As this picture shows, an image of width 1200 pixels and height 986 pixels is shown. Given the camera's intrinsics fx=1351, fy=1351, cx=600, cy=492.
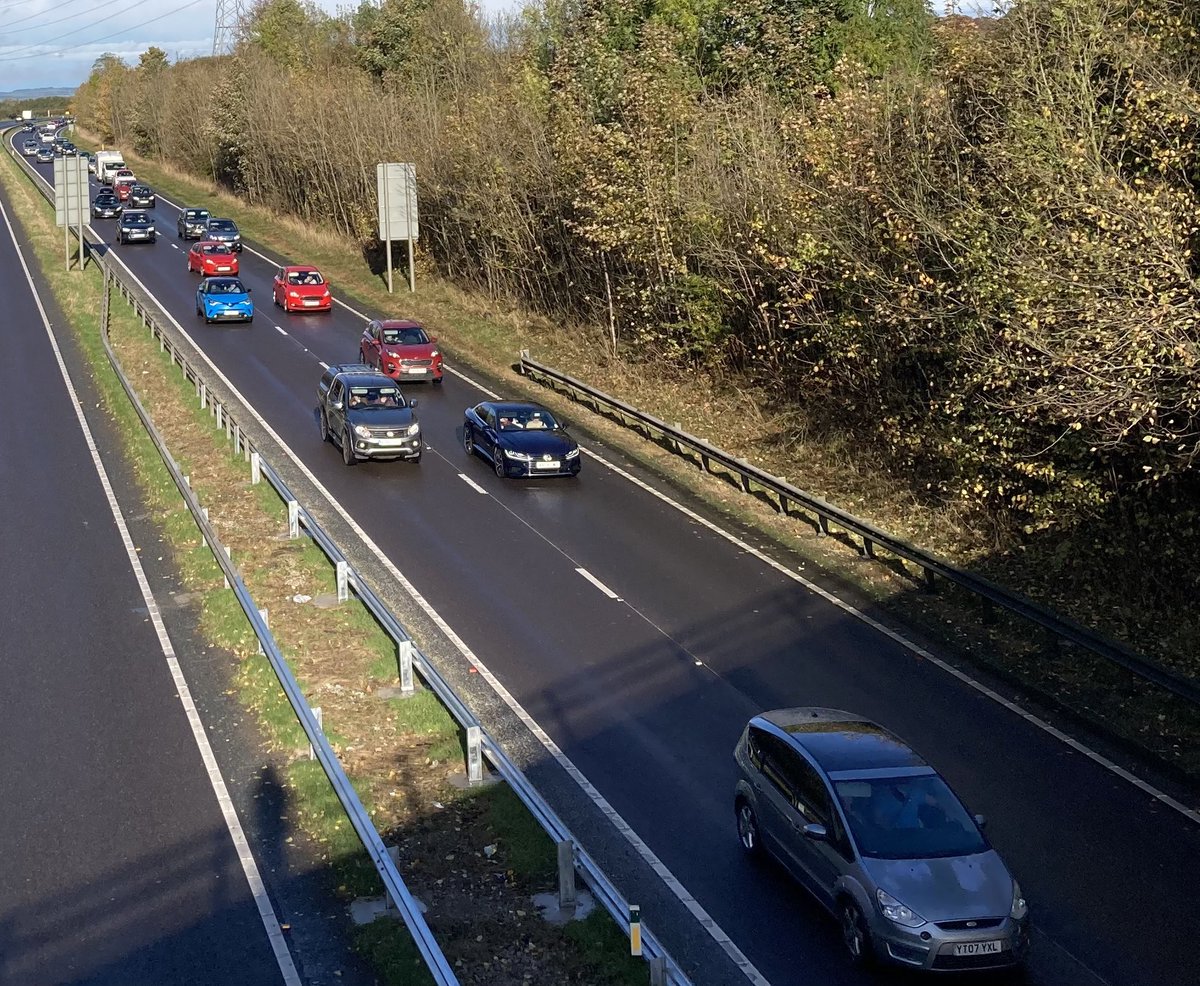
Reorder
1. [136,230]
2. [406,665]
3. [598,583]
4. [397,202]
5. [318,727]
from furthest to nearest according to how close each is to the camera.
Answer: [136,230] → [397,202] → [598,583] → [406,665] → [318,727]

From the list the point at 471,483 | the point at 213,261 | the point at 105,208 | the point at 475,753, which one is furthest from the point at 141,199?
the point at 475,753

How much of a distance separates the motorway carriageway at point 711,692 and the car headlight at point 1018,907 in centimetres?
61

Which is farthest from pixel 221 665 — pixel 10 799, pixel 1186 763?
pixel 1186 763

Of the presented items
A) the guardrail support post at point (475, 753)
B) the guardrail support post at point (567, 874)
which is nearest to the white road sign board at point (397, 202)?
the guardrail support post at point (475, 753)

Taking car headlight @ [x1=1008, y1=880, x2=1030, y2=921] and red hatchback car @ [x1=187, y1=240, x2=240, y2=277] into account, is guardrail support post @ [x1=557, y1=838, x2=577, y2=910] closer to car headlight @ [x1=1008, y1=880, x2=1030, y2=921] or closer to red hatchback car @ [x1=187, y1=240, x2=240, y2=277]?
car headlight @ [x1=1008, y1=880, x2=1030, y2=921]

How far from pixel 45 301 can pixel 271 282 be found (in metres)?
8.36

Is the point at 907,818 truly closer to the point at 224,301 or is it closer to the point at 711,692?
the point at 711,692

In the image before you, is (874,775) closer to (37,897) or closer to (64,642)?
(37,897)

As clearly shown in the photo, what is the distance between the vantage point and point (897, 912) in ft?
34.3

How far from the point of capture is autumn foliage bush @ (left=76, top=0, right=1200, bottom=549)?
17.0 meters

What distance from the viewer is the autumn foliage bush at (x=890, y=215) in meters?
17.0

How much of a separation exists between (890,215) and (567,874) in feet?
48.9

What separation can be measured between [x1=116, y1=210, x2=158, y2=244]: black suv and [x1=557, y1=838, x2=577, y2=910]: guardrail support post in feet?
188

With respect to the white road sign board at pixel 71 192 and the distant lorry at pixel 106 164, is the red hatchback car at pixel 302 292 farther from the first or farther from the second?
the distant lorry at pixel 106 164
